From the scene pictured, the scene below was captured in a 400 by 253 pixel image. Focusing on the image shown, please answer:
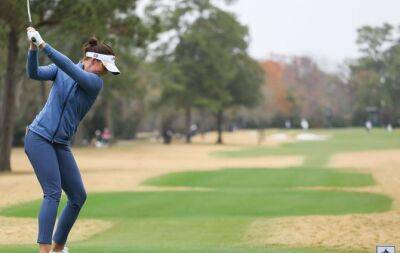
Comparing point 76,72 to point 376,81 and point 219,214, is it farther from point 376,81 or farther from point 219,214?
point 376,81

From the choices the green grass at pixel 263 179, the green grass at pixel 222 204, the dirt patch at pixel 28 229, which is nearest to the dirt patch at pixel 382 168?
the green grass at pixel 263 179

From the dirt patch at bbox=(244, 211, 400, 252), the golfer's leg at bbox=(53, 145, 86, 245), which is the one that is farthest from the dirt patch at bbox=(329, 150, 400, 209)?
the golfer's leg at bbox=(53, 145, 86, 245)

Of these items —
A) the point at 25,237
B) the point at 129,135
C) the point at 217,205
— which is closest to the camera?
the point at 25,237

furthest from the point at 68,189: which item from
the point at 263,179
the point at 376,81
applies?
the point at 376,81

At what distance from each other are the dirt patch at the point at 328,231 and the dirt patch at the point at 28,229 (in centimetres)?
291

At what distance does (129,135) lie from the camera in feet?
308

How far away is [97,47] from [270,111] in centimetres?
13609

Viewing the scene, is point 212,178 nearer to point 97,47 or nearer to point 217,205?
point 217,205

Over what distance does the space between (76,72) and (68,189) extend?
48.3 inches

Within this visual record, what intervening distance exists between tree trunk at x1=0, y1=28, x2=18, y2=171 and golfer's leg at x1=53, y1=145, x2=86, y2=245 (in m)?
25.4

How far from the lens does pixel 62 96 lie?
7.66 meters

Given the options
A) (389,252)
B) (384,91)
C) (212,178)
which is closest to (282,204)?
(212,178)

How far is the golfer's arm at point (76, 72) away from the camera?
24.3ft

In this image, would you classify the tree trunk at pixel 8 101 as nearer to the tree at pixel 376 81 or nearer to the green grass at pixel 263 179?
the green grass at pixel 263 179
